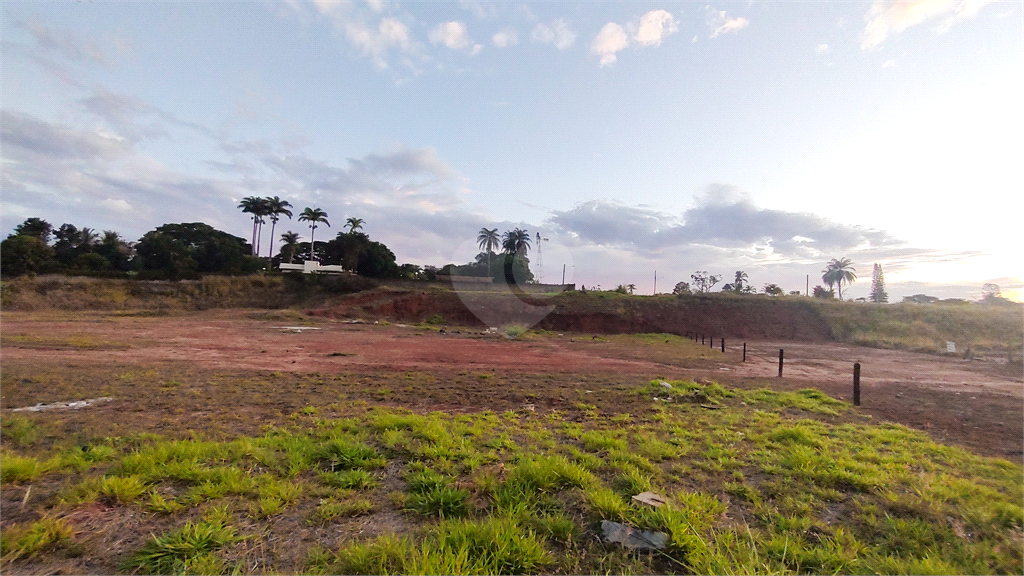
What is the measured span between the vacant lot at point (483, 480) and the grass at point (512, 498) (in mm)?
20

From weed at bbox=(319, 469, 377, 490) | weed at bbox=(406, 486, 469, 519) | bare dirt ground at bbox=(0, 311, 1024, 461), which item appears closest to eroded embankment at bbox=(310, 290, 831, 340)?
bare dirt ground at bbox=(0, 311, 1024, 461)

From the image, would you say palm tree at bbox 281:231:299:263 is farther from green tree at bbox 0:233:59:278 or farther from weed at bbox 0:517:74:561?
weed at bbox 0:517:74:561

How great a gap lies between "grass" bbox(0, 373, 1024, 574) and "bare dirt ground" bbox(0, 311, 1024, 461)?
2844mm

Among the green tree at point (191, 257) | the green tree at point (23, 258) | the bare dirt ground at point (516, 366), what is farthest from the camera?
the green tree at point (191, 257)

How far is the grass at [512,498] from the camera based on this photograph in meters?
2.72

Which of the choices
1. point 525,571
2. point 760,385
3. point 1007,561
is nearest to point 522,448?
point 525,571

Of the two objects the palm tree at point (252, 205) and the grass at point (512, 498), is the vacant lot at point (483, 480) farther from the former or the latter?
the palm tree at point (252, 205)

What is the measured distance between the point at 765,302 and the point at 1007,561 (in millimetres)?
47572

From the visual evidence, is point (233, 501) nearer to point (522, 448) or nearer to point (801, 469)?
point (522, 448)

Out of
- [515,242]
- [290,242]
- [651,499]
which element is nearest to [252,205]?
[290,242]

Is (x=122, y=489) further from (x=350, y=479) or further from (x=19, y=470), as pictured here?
(x=350, y=479)

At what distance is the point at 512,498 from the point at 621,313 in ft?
127

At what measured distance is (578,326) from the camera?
1523 inches

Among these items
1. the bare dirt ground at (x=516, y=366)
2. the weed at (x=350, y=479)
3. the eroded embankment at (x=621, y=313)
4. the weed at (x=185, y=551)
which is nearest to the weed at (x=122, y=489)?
the weed at (x=185, y=551)
